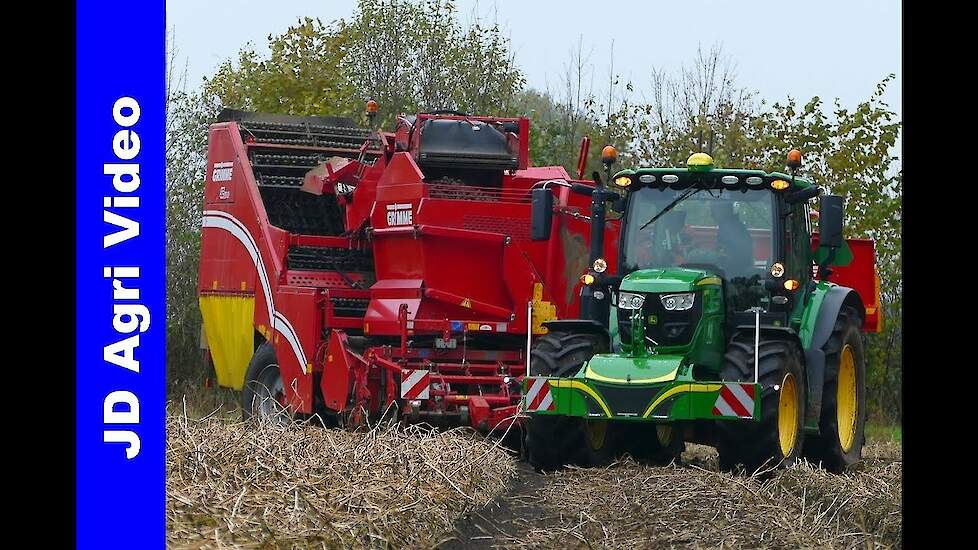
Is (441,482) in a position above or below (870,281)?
below

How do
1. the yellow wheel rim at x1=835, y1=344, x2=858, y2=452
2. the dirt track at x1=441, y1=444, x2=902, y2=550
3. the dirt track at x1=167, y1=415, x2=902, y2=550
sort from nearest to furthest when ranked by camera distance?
the dirt track at x1=167, y1=415, x2=902, y2=550
the dirt track at x1=441, y1=444, x2=902, y2=550
the yellow wheel rim at x1=835, y1=344, x2=858, y2=452

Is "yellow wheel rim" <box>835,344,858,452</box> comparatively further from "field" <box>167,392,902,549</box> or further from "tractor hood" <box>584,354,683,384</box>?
"tractor hood" <box>584,354,683,384</box>

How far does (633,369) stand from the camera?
10945mm

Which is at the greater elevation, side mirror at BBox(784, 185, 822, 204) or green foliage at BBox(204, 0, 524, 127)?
green foliage at BBox(204, 0, 524, 127)

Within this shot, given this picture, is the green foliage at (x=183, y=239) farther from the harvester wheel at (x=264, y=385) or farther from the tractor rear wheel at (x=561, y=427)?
the tractor rear wheel at (x=561, y=427)

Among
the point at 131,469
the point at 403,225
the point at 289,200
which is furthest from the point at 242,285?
the point at 131,469

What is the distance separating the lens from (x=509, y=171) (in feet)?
47.4

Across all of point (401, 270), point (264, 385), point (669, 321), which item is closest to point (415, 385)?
point (401, 270)

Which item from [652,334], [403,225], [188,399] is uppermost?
[403,225]

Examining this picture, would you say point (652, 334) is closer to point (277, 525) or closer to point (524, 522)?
point (524, 522)

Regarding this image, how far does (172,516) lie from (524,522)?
8.14ft

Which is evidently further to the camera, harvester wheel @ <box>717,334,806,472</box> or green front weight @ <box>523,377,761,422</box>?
harvester wheel @ <box>717,334,806,472</box>

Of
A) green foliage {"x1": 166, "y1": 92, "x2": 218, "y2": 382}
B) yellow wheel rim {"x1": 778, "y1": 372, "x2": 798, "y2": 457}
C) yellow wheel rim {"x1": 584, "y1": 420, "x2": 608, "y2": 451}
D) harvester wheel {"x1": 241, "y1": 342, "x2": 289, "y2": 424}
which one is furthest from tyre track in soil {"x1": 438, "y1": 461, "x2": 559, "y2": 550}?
green foliage {"x1": 166, "y1": 92, "x2": 218, "y2": 382}

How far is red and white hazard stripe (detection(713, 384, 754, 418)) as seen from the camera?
10570 mm
